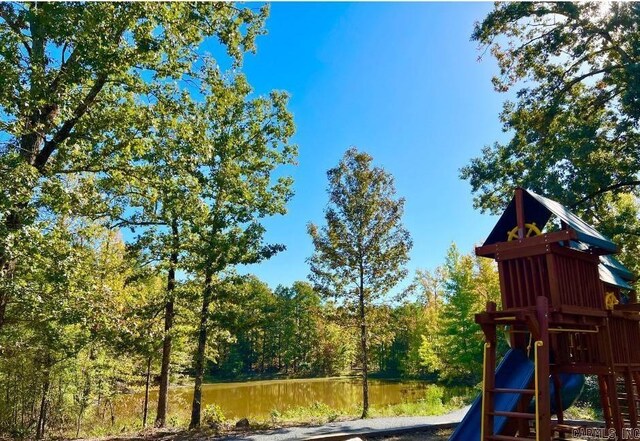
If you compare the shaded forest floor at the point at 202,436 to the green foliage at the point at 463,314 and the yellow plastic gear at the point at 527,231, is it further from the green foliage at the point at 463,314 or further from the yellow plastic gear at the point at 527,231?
the green foliage at the point at 463,314

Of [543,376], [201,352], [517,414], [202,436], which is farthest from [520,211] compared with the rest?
[201,352]

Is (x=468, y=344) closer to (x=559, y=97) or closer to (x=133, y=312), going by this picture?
(x=559, y=97)

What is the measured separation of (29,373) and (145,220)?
4.60m

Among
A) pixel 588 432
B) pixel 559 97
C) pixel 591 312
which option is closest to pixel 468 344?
pixel 559 97

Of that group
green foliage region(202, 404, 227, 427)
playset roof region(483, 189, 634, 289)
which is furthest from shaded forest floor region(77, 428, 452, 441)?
playset roof region(483, 189, 634, 289)

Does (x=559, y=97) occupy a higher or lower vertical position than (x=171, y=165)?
higher

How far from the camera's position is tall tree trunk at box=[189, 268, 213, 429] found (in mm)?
10992

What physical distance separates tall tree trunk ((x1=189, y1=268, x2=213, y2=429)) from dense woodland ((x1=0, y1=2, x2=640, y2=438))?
51 millimetres

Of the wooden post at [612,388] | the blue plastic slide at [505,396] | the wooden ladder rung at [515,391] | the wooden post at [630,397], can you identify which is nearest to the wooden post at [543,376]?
the wooden ladder rung at [515,391]

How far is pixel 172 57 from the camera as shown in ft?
24.3

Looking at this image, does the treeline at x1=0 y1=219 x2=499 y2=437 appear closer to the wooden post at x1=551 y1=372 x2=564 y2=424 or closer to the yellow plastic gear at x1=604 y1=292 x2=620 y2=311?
the wooden post at x1=551 y1=372 x2=564 y2=424

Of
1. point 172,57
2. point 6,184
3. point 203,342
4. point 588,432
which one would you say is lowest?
point 588,432

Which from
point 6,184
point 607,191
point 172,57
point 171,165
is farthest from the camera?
point 607,191

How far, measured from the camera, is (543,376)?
4.20 meters
